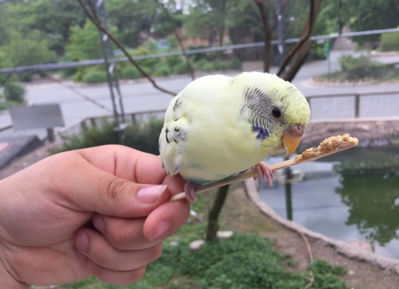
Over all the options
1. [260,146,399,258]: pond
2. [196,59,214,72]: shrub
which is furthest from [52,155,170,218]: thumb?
[196,59,214,72]: shrub

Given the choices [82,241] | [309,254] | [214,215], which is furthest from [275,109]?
[309,254]

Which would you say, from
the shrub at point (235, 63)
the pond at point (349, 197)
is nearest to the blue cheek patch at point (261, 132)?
the pond at point (349, 197)

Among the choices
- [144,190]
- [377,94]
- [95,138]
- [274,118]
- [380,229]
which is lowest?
[380,229]

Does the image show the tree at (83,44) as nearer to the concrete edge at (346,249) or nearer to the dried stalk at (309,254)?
the concrete edge at (346,249)

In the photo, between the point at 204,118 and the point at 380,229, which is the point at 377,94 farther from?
the point at 204,118

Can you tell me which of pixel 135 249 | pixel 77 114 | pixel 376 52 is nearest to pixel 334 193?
pixel 376 52

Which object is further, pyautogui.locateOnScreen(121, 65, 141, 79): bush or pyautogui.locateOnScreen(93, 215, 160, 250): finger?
pyautogui.locateOnScreen(121, 65, 141, 79): bush

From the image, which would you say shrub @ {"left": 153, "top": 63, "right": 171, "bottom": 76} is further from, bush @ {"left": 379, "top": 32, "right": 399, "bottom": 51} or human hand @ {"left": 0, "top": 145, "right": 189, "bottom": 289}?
human hand @ {"left": 0, "top": 145, "right": 189, "bottom": 289}
